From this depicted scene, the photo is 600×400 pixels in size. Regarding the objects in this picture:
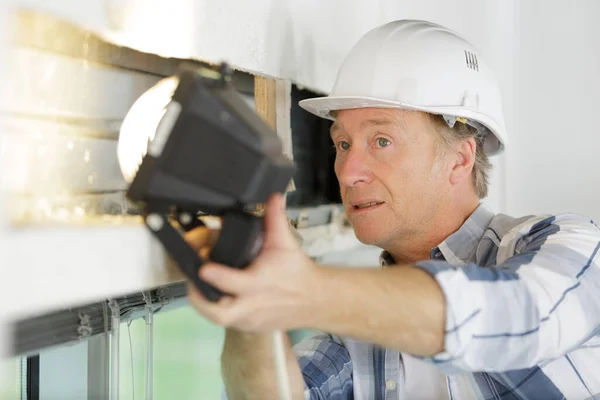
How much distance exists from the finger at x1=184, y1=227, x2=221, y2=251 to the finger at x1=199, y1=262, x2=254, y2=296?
112mm

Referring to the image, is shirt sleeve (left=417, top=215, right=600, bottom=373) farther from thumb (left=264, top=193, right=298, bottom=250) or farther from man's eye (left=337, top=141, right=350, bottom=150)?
man's eye (left=337, top=141, right=350, bottom=150)

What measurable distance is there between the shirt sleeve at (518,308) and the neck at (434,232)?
1.21ft

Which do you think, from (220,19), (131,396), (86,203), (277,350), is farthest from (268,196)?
(131,396)

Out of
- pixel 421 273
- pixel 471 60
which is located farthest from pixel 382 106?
pixel 421 273

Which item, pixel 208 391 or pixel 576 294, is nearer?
pixel 576 294

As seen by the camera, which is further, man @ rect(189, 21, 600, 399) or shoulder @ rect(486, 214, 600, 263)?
shoulder @ rect(486, 214, 600, 263)

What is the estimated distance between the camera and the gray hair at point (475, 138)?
1237 millimetres

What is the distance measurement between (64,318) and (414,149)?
2.34ft

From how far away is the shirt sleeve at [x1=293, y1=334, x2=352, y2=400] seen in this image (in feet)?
4.19

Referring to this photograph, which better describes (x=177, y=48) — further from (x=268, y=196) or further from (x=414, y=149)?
(x=414, y=149)

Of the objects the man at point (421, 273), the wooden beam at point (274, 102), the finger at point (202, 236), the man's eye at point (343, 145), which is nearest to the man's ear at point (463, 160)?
the man at point (421, 273)

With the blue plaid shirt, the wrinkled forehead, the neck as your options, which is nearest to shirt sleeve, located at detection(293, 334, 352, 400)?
the blue plaid shirt

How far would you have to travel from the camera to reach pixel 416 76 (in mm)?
1178

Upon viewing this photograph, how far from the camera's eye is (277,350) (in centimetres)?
71
